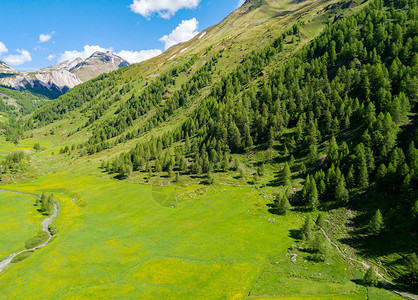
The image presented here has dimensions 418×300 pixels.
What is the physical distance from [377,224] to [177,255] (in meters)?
59.0

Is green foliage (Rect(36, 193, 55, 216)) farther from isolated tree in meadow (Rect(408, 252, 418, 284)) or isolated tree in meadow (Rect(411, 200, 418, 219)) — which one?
isolated tree in meadow (Rect(411, 200, 418, 219))

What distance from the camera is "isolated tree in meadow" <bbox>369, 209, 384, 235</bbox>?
60625mm

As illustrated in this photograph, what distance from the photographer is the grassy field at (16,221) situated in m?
73.0

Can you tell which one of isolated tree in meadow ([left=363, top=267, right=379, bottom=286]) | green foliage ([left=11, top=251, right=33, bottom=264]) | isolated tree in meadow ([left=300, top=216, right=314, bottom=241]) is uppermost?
green foliage ([left=11, top=251, right=33, bottom=264])

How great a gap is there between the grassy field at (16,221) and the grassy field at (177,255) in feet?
8.80

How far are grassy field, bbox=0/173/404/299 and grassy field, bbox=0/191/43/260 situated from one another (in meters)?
2.68

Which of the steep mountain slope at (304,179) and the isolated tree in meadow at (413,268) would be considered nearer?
the isolated tree in meadow at (413,268)

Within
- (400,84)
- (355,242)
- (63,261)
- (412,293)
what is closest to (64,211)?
(63,261)

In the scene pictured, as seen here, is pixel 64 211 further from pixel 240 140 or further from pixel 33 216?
pixel 240 140

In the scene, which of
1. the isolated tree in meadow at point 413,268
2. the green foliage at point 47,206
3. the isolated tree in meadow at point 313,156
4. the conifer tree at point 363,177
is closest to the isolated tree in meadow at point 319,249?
the isolated tree in meadow at point 413,268

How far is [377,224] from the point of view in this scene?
60719mm

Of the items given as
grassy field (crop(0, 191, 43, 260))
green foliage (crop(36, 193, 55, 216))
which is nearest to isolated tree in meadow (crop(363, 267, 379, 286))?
grassy field (crop(0, 191, 43, 260))

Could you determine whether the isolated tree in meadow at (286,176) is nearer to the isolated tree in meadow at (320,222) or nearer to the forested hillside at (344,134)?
the forested hillside at (344,134)

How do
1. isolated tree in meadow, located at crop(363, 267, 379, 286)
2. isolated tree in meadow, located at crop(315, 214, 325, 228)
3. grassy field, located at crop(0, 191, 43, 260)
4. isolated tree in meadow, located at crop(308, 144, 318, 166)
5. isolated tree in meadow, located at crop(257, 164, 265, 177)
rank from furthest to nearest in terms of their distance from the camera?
isolated tree in meadow, located at crop(257, 164, 265, 177)
isolated tree in meadow, located at crop(308, 144, 318, 166)
grassy field, located at crop(0, 191, 43, 260)
isolated tree in meadow, located at crop(315, 214, 325, 228)
isolated tree in meadow, located at crop(363, 267, 379, 286)
